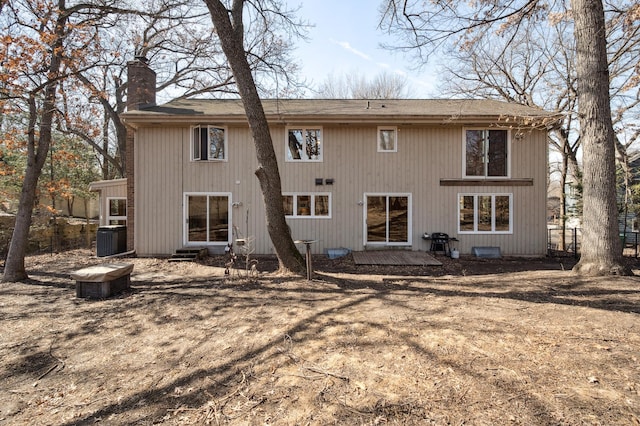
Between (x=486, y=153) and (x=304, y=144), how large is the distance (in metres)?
6.37

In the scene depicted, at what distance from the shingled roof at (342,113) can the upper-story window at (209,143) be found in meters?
0.40

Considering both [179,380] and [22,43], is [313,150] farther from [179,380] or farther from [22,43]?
[179,380]

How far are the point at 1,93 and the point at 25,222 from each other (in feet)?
9.68

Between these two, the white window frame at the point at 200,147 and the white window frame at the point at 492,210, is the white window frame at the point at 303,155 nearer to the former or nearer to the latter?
the white window frame at the point at 200,147

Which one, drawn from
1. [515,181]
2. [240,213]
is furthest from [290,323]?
[515,181]

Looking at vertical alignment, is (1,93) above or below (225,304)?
above

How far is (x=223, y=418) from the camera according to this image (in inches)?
97.7

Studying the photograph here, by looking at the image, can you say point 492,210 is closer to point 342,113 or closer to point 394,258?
point 394,258

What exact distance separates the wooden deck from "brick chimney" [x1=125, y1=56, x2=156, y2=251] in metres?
7.69

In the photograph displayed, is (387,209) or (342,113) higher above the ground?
(342,113)

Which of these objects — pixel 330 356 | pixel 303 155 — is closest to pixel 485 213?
pixel 303 155

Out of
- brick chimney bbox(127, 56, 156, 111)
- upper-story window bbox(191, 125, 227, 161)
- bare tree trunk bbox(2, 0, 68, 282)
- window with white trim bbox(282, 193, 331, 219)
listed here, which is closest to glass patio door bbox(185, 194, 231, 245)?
upper-story window bbox(191, 125, 227, 161)

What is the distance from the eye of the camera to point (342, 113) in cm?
1058

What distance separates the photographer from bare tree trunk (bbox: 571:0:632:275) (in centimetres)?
618
